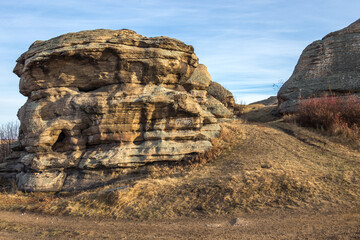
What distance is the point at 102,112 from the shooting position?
11.9m

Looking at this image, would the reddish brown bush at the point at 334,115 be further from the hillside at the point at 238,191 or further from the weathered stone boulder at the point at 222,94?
the weathered stone boulder at the point at 222,94

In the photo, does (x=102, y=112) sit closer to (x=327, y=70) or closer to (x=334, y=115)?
(x=334, y=115)

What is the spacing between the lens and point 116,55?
12453mm

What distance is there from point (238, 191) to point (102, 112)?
664cm

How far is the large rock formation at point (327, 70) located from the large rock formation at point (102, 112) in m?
8.93

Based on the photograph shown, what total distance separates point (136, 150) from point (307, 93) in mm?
12381

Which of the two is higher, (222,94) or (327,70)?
(327,70)

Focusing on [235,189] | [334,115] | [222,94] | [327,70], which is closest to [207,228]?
[235,189]

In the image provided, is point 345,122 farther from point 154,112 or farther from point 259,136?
point 154,112

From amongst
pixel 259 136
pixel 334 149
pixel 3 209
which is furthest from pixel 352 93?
pixel 3 209

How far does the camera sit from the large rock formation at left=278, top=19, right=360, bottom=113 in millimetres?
17359

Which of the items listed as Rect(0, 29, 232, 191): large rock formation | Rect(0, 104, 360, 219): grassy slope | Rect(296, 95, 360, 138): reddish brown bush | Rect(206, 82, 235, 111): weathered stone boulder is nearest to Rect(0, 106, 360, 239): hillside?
Rect(0, 104, 360, 219): grassy slope

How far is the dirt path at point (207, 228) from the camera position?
20.0ft

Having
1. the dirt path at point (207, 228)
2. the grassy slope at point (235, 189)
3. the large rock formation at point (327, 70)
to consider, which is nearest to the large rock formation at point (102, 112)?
the grassy slope at point (235, 189)
